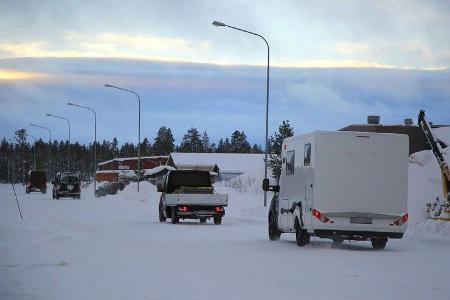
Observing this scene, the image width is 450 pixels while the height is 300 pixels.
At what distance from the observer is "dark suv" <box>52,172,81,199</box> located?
6650 cm

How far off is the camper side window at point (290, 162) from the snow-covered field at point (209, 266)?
6.33ft

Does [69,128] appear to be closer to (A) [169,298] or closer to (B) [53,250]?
(B) [53,250]

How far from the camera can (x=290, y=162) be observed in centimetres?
2066

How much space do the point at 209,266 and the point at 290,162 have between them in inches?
283

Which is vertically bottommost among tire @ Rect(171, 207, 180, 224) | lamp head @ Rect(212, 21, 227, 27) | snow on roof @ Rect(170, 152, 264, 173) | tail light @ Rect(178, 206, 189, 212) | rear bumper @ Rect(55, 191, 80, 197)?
rear bumper @ Rect(55, 191, 80, 197)

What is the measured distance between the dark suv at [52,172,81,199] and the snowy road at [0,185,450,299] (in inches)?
1737

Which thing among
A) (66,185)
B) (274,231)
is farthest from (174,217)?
(66,185)

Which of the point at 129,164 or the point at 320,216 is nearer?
the point at 320,216

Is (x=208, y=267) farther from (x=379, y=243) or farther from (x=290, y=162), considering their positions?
(x=290, y=162)

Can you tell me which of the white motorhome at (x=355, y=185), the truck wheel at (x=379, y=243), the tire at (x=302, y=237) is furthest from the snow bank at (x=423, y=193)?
the tire at (x=302, y=237)

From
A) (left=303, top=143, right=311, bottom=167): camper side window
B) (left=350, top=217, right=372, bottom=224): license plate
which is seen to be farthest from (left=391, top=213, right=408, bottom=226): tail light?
(left=303, top=143, right=311, bottom=167): camper side window

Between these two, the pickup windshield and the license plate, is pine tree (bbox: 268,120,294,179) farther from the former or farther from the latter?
the license plate

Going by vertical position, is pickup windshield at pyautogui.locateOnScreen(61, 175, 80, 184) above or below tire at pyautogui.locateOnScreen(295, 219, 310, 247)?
above

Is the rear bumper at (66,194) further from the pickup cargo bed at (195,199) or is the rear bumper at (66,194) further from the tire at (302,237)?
the tire at (302,237)
